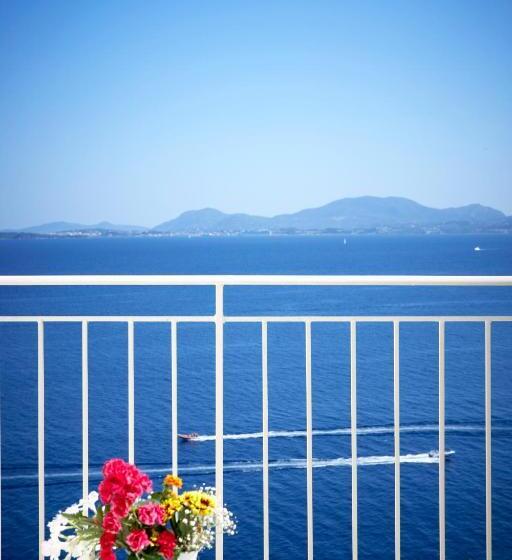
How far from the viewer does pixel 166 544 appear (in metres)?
1.59

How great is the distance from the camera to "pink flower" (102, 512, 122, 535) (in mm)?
1577

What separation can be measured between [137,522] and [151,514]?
0.05m

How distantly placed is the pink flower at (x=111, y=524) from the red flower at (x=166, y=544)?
0.31 ft

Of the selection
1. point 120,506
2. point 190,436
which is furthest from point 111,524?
point 190,436

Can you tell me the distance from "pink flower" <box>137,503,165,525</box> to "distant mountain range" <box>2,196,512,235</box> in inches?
3375

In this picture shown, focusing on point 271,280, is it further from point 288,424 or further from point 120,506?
point 288,424

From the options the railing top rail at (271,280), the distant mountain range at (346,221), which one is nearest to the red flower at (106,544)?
the railing top rail at (271,280)

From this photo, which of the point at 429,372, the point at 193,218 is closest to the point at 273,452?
the point at 429,372

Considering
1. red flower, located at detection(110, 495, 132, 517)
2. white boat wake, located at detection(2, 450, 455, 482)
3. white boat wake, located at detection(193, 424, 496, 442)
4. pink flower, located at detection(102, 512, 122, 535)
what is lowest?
white boat wake, located at detection(2, 450, 455, 482)

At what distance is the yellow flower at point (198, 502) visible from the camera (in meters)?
1.68

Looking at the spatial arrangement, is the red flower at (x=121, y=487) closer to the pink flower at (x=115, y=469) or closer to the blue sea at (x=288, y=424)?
the pink flower at (x=115, y=469)

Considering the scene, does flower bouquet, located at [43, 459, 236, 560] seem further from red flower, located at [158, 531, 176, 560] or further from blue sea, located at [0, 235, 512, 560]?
blue sea, located at [0, 235, 512, 560]

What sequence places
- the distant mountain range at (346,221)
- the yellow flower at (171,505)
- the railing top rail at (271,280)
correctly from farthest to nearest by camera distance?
the distant mountain range at (346,221)
the railing top rail at (271,280)
the yellow flower at (171,505)

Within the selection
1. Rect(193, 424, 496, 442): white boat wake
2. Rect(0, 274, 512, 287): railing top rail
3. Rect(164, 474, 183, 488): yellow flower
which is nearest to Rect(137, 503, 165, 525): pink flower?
Rect(164, 474, 183, 488): yellow flower
